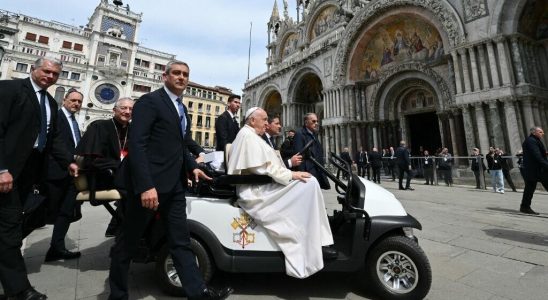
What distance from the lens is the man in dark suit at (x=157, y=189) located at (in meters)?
1.83

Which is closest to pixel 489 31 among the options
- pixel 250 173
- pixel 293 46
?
pixel 250 173

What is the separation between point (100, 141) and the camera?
3033 mm

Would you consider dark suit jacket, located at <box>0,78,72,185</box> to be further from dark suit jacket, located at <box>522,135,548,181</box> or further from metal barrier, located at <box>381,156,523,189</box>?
metal barrier, located at <box>381,156,523,189</box>

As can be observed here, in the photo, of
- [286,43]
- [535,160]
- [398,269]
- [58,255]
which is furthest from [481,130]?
[286,43]

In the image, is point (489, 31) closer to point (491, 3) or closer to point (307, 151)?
point (491, 3)

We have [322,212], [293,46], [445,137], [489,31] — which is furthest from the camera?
[293,46]

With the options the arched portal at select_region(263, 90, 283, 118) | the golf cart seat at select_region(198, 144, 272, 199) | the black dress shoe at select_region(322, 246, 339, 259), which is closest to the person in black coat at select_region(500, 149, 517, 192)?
the black dress shoe at select_region(322, 246, 339, 259)

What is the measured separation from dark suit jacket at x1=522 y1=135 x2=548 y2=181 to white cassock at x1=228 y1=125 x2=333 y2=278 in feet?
17.3

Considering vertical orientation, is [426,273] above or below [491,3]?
below

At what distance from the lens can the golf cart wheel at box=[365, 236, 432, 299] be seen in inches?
79.0

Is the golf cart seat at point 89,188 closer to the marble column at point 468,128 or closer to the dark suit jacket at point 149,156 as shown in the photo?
the dark suit jacket at point 149,156

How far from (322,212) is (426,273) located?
3.04 ft

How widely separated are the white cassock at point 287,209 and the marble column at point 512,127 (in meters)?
11.9

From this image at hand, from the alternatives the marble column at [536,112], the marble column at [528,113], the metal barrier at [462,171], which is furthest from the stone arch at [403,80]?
the metal barrier at [462,171]
